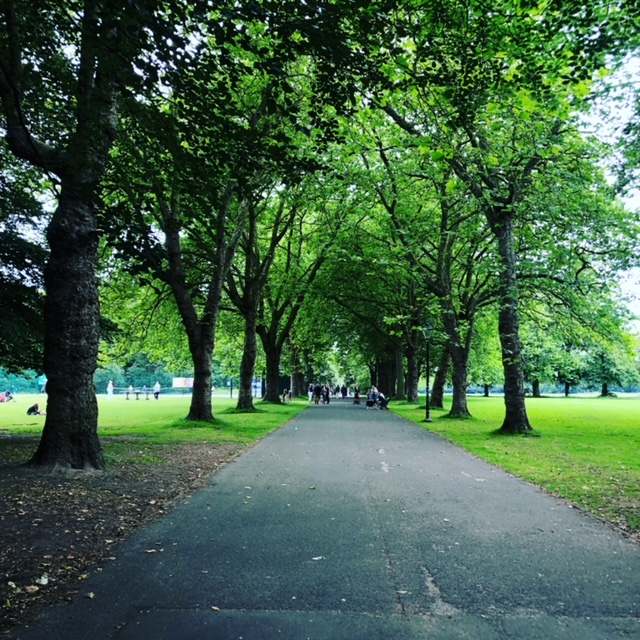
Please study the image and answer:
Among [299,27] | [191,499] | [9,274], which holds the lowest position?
[191,499]

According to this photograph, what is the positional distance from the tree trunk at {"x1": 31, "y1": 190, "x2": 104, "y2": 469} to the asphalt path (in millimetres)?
2631

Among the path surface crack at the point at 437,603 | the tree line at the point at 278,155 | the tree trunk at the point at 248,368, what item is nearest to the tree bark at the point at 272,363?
the tree line at the point at 278,155

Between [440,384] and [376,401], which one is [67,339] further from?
[376,401]

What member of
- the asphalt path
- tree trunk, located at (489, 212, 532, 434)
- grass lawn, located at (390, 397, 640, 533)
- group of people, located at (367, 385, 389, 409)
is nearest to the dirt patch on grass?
the asphalt path

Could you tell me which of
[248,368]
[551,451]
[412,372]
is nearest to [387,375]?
[412,372]

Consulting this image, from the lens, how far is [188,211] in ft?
25.2

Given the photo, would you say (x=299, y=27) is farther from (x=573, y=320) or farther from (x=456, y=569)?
(x=573, y=320)

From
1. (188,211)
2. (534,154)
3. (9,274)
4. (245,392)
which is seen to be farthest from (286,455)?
(245,392)

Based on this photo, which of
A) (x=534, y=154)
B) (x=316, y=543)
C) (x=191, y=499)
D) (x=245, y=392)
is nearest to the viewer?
(x=316, y=543)

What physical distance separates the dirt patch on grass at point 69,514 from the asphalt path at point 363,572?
239 millimetres

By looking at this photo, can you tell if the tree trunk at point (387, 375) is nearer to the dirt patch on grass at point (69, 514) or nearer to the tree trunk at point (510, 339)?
the tree trunk at point (510, 339)

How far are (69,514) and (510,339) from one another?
14.0 m

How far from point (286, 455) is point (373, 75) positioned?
26.5 ft

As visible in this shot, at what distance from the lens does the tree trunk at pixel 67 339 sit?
8539 millimetres
